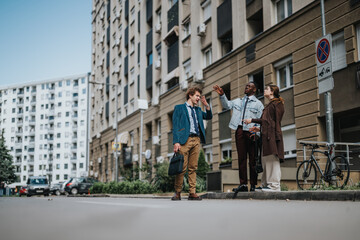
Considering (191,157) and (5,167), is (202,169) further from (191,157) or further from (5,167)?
(5,167)

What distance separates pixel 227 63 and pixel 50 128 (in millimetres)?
93334

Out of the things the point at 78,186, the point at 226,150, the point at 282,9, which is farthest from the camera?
the point at 78,186

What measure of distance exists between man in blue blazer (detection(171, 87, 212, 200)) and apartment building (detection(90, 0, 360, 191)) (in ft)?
18.0

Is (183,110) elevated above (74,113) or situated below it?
below

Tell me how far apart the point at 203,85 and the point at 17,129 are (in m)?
99.0

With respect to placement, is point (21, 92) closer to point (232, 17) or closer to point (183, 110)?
point (232, 17)

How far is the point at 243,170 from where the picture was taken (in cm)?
897

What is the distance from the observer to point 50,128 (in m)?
109

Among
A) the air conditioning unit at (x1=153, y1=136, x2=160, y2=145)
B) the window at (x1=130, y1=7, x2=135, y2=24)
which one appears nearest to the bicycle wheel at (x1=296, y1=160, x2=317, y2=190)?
the air conditioning unit at (x1=153, y1=136, x2=160, y2=145)

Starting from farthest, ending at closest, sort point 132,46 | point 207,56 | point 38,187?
1. point 38,187
2. point 132,46
3. point 207,56

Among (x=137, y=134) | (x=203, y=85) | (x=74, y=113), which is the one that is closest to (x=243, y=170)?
(x=203, y=85)

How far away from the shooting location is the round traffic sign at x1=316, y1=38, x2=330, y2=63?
10484 mm

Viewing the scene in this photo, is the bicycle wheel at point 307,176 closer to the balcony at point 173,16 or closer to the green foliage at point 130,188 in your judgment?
the green foliage at point 130,188

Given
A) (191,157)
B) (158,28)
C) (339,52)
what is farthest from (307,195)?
(158,28)
